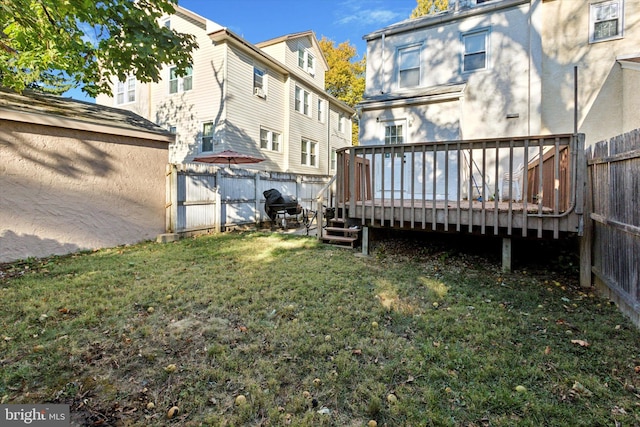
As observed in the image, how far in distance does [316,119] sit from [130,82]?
9.45 meters

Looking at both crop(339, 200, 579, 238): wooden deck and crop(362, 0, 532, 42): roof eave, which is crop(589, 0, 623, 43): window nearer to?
crop(362, 0, 532, 42): roof eave

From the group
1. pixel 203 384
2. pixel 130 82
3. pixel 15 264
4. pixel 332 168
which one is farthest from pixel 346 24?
pixel 203 384

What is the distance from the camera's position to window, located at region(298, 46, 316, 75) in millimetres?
16500

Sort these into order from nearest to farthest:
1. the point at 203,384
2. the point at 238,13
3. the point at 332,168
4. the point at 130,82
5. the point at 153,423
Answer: the point at 153,423 < the point at 203,384 < the point at 130,82 < the point at 238,13 < the point at 332,168

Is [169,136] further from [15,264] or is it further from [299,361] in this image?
[299,361]

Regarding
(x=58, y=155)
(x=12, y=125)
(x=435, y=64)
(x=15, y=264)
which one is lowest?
(x=15, y=264)

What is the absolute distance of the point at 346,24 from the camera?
23.0 m

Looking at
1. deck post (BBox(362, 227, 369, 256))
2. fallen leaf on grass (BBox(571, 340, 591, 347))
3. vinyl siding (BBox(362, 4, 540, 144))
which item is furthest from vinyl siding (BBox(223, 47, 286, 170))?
fallen leaf on grass (BBox(571, 340, 591, 347))

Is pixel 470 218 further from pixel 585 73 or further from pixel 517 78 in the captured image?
pixel 585 73

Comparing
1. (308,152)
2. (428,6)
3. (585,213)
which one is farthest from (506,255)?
(428,6)

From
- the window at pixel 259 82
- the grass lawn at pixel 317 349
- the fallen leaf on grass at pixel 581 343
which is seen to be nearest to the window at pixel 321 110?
the window at pixel 259 82

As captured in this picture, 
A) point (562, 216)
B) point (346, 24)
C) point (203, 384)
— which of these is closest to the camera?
point (203, 384)

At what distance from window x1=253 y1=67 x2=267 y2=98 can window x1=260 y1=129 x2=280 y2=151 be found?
1659mm

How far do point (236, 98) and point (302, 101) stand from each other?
15.8ft
